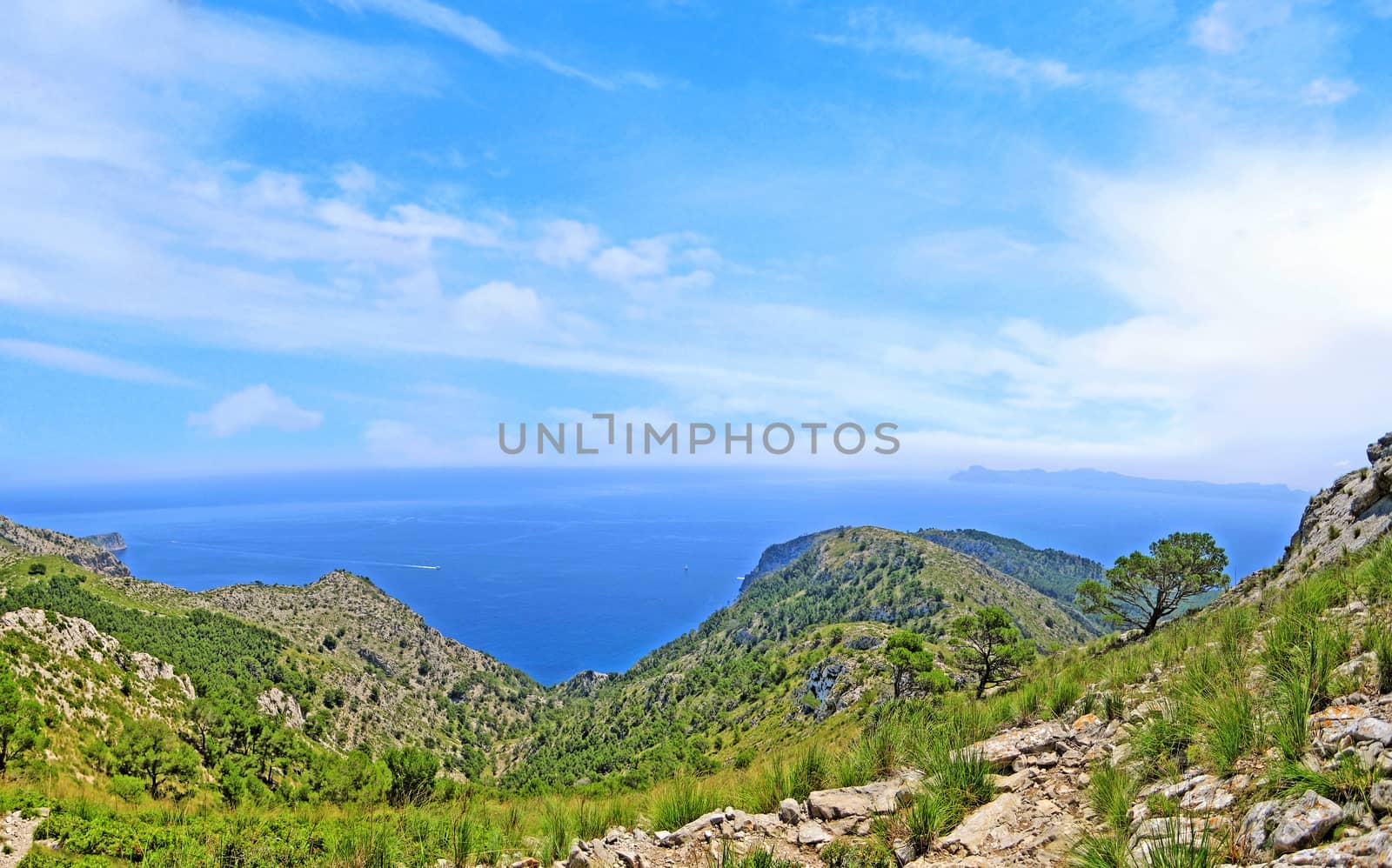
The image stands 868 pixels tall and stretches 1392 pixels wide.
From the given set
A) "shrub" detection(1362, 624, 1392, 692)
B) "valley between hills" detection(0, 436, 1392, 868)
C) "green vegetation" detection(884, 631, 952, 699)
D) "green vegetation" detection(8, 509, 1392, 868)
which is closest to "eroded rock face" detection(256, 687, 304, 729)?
"green vegetation" detection(8, 509, 1392, 868)

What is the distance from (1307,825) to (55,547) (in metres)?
179

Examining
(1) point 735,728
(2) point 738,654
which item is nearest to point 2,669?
(1) point 735,728

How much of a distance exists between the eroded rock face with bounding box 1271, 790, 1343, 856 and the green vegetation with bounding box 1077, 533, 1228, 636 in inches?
967

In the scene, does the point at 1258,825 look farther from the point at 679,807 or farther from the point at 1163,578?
the point at 1163,578

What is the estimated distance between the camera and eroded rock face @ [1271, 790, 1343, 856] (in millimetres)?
3271

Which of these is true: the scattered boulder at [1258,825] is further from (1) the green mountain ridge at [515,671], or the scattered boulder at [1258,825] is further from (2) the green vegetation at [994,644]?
(1) the green mountain ridge at [515,671]

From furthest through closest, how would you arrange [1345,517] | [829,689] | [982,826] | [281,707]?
[281,707]
[829,689]
[1345,517]
[982,826]

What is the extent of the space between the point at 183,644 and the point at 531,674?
338ft

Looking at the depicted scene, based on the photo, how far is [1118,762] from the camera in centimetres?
529

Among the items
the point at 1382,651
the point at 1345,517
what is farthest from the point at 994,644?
the point at 1382,651

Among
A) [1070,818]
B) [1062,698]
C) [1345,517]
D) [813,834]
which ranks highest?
[1345,517]

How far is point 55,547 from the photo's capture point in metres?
119

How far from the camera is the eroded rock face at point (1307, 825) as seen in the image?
327cm

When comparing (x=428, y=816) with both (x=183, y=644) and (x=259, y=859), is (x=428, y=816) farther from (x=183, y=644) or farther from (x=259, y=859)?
(x=183, y=644)
